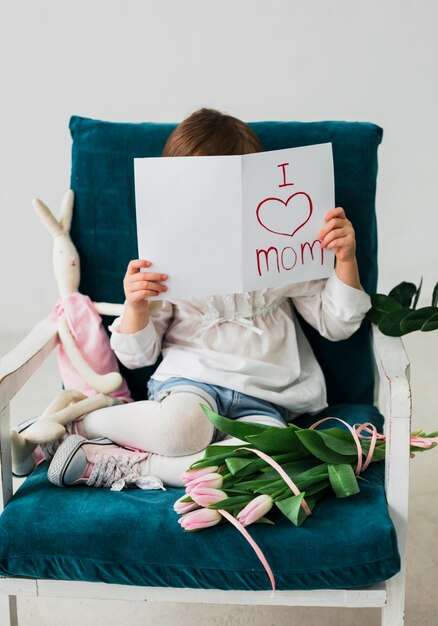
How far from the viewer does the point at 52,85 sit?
3.18 meters

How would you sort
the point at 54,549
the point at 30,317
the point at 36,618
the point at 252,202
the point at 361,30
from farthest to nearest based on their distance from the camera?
the point at 30,317 → the point at 361,30 → the point at 36,618 → the point at 252,202 → the point at 54,549

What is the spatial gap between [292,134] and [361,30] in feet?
5.67

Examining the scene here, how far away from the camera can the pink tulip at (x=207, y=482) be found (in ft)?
3.99

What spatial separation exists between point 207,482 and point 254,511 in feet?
0.29

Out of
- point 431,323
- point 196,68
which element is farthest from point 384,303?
point 196,68

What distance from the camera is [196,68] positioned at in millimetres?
3176

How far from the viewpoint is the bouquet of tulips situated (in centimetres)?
117

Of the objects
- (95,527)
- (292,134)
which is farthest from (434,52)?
(95,527)

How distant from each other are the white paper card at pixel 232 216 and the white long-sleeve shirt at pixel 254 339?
16 cm

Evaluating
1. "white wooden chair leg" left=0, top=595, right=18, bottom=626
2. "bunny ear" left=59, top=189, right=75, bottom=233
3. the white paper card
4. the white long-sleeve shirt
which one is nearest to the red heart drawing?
the white paper card

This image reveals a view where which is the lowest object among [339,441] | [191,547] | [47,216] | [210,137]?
[191,547]

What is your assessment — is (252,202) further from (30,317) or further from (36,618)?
(30,317)

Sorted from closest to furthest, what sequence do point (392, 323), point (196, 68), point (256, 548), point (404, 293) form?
point (256, 548) → point (392, 323) → point (404, 293) → point (196, 68)

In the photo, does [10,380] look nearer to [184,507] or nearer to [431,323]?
[184,507]
